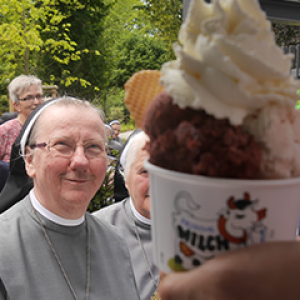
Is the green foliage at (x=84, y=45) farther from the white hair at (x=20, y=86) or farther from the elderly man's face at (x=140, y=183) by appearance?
the elderly man's face at (x=140, y=183)

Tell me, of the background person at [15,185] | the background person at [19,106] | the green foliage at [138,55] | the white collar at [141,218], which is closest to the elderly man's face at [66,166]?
the background person at [15,185]

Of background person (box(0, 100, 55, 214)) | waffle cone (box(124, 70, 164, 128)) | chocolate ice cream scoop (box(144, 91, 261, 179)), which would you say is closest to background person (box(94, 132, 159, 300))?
background person (box(0, 100, 55, 214))

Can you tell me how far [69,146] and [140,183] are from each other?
0.85 metres

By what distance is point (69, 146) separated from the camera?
7.07ft

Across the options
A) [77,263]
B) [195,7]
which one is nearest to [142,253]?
[77,263]

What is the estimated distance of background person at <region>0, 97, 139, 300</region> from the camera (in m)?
1.97

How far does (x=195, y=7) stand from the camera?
36.9 inches

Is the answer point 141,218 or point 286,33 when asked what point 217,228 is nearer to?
point 141,218

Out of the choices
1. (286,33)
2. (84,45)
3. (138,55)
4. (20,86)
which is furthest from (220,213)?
(138,55)

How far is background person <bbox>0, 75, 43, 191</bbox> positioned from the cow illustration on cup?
3.77 metres

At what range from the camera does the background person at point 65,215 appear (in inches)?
77.4

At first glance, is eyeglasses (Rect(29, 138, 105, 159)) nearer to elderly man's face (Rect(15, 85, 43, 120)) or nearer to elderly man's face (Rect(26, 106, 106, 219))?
elderly man's face (Rect(26, 106, 106, 219))

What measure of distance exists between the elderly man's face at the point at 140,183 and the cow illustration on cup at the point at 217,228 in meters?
1.87

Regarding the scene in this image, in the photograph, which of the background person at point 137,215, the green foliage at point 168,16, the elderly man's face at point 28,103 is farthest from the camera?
the green foliage at point 168,16
